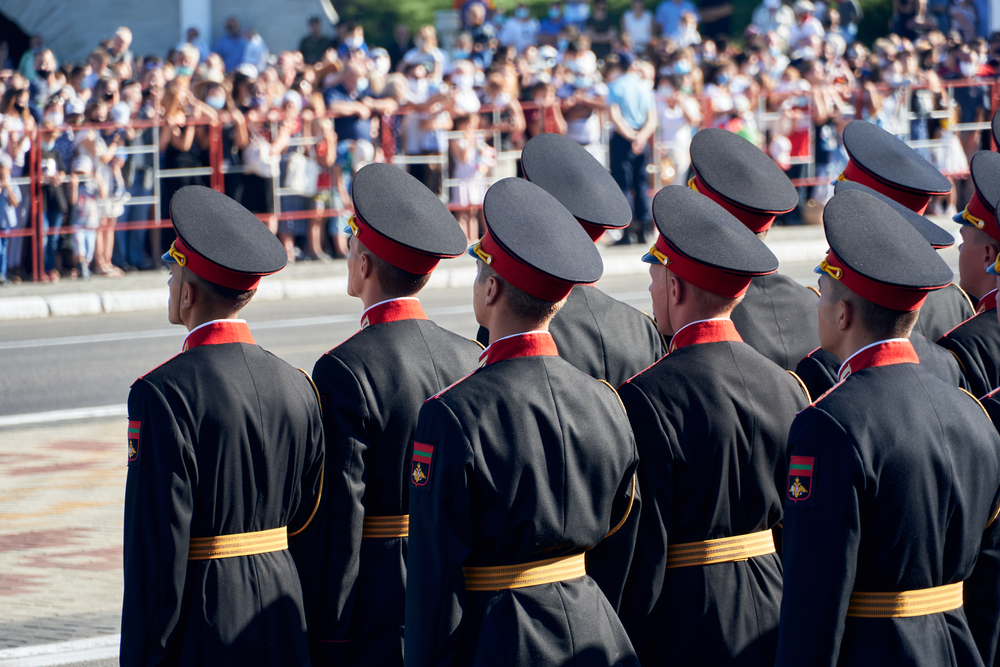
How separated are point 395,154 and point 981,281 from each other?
12.1m

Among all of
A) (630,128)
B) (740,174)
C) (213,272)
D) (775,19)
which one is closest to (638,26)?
(775,19)

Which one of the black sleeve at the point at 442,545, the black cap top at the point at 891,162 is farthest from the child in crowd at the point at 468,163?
the black sleeve at the point at 442,545

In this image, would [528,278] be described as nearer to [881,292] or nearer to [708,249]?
[708,249]

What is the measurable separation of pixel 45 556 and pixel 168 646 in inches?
148

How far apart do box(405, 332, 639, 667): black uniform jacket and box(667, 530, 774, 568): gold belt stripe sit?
15.3 inches

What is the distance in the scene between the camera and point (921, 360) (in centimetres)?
434

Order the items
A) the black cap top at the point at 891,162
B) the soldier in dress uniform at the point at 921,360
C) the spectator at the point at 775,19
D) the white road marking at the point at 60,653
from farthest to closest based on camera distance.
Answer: the spectator at the point at 775,19 → the white road marking at the point at 60,653 → the black cap top at the point at 891,162 → the soldier in dress uniform at the point at 921,360

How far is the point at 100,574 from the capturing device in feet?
23.1

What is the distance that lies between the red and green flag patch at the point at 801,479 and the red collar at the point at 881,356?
27 centimetres

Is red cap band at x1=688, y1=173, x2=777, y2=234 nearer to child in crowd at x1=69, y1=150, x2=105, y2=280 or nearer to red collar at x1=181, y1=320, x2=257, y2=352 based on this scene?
red collar at x1=181, y1=320, x2=257, y2=352

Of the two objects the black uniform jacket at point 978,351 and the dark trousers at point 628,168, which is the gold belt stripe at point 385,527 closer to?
the black uniform jacket at point 978,351

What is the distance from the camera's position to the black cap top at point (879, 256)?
11.4 feet

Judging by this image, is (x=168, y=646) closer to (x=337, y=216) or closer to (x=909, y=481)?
(x=909, y=481)

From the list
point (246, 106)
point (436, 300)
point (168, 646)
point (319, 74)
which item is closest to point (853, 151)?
point (168, 646)
